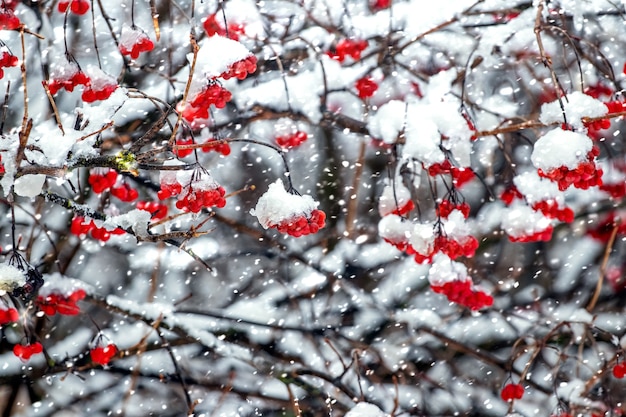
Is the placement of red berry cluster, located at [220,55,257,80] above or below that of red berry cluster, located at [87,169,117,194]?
below

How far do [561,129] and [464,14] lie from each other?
4.37ft

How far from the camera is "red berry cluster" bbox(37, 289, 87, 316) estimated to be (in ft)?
9.49

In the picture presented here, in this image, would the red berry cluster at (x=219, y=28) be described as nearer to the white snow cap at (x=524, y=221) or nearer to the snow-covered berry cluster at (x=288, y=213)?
the snow-covered berry cluster at (x=288, y=213)

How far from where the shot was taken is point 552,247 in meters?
5.37

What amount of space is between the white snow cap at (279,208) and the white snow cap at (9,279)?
65 centimetres

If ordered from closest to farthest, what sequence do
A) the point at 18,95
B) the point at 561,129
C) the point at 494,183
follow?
the point at 561,129 → the point at 18,95 → the point at 494,183

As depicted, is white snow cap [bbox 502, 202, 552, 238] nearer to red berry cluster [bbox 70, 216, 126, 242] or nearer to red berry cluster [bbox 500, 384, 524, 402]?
red berry cluster [bbox 500, 384, 524, 402]

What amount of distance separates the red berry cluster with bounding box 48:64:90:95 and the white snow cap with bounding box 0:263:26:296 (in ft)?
2.38

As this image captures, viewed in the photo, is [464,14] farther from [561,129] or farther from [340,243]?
[340,243]

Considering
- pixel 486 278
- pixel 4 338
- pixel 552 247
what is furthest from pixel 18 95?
pixel 552 247

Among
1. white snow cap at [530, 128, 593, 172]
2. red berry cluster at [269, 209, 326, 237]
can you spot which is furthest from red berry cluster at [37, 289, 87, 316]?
white snow cap at [530, 128, 593, 172]

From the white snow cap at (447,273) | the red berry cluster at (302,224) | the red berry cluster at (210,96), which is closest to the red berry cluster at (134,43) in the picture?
the red berry cluster at (210,96)

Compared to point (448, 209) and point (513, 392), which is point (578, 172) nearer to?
point (448, 209)

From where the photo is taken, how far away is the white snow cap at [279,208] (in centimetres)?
193
